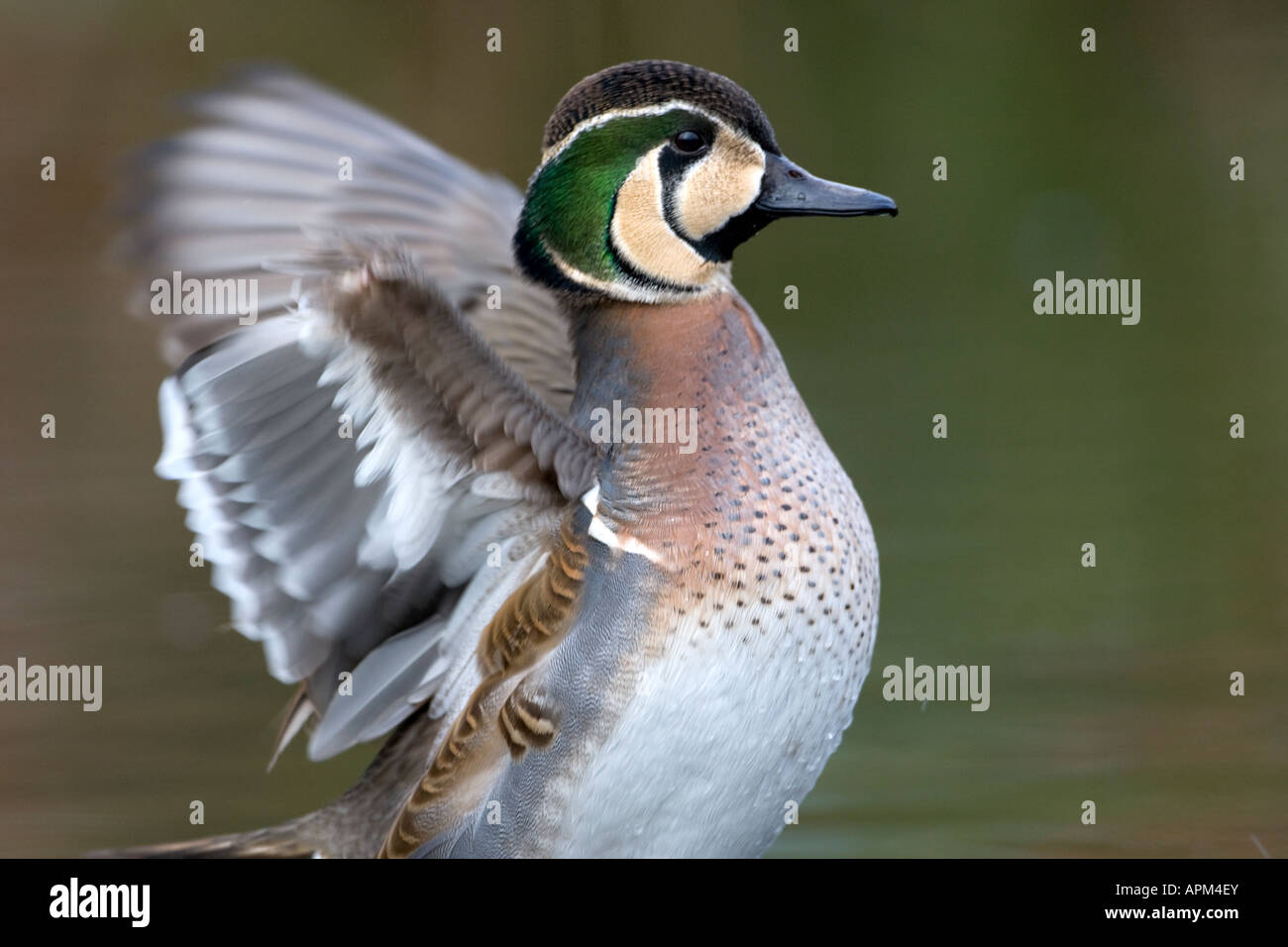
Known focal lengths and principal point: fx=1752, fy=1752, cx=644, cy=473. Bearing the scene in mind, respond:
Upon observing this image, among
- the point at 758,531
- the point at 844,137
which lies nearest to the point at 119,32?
the point at 844,137

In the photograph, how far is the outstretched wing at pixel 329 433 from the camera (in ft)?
10.1

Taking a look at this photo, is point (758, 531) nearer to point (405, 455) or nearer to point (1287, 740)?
point (405, 455)

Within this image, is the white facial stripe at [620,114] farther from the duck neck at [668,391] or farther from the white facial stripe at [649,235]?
the duck neck at [668,391]

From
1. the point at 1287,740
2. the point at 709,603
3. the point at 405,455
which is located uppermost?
the point at 405,455

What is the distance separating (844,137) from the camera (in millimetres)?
8234

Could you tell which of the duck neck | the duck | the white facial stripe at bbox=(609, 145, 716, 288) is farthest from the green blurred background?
Result: the white facial stripe at bbox=(609, 145, 716, 288)

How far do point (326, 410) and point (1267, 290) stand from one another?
245 inches

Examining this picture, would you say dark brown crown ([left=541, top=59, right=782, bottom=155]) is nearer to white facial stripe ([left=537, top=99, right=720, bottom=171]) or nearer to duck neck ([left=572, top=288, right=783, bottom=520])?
white facial stripe ([left=537, top=99, right=720, bottom=171])

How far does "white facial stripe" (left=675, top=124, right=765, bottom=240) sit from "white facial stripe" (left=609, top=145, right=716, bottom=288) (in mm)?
39

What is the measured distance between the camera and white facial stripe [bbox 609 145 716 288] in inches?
134

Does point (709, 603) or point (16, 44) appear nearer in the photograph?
point (709, 603)

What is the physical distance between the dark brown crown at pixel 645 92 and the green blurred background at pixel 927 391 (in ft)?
5.47

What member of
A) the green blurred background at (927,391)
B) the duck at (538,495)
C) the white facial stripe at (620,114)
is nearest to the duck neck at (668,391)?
the duck at (538,495)

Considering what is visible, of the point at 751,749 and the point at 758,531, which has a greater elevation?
the point at 758,531
